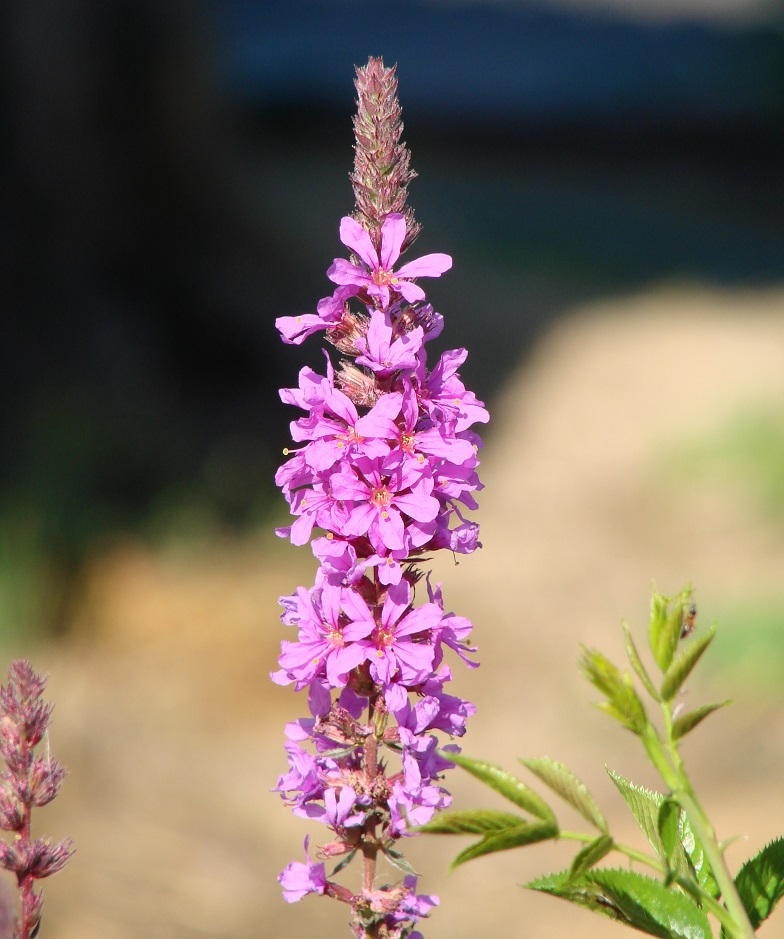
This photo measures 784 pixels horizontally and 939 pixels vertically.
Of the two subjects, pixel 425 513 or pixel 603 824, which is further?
pixel 425 513

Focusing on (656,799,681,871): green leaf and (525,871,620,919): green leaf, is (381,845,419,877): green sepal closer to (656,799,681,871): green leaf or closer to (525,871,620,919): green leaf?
(525,871,620,919): green leaf

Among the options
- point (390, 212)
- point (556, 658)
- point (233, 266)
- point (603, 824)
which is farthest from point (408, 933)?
point (233, 266)

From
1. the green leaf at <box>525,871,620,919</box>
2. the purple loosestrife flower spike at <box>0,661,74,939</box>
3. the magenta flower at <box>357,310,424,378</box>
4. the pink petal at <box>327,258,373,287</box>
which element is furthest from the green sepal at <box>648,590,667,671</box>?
the purple loosestrife flower spike at <box>0,661,74,939</box>

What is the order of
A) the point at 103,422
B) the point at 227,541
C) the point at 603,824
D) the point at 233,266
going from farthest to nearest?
the point at 233,266 → the point at 103,422 → the point at 227,541 → the point at 603,824

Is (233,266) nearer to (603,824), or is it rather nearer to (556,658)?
(556,658)

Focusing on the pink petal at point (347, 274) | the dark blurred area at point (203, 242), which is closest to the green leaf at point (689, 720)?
the pink petal at point (347, 274)

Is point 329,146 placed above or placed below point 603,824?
above
